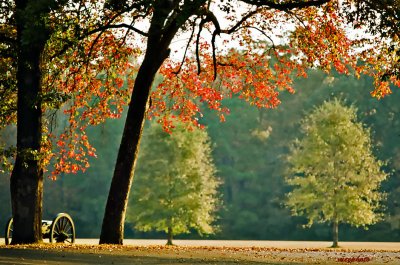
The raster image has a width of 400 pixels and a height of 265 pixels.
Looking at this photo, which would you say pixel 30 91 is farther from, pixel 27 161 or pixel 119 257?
pixel 119 257

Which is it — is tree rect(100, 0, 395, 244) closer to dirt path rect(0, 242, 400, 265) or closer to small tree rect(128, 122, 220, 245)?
dirt path rect(0, 242, 400, 265)

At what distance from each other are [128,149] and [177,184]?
83.1ft

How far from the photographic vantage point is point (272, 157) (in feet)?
238

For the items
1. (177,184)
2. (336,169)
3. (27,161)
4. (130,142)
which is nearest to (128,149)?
(130,142)

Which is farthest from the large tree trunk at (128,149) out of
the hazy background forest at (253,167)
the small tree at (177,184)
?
the hazy background forest at (253,167)

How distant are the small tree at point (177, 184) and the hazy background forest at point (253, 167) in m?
21.1

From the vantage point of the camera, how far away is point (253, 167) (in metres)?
72.3

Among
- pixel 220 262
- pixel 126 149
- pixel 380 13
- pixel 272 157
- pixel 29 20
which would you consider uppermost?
pixel 272 157

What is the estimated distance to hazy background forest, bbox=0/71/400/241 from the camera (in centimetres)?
6372

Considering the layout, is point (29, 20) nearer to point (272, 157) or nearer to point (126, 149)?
point (126, 149)

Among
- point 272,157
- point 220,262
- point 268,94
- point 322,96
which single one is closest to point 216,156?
point 272,157

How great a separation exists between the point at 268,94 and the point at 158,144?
72.7 ft

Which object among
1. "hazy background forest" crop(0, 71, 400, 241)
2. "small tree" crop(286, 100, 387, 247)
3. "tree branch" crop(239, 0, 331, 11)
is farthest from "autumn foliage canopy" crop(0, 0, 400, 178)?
"hazy background forest" crop(0, 71, 400, 241)

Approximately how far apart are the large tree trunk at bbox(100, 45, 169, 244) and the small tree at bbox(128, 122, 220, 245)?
78.9 ft
